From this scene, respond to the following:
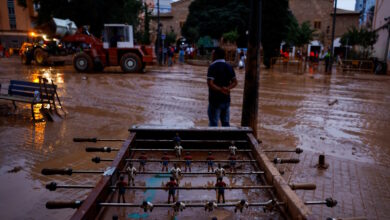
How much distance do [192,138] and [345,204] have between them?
2.23m

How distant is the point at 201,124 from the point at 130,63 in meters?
12.0

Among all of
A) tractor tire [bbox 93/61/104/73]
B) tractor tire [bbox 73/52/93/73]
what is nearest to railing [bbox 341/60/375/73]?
tractor tire [bbox 93/61/104/73]

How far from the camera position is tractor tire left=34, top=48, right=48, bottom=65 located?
2258cm

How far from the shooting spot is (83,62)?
1889 centimetres

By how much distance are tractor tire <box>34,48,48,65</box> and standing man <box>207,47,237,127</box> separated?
799 inches

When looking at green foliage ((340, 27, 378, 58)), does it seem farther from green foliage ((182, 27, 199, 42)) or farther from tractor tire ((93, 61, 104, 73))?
tractor tire ((93, 61, 104, 73))

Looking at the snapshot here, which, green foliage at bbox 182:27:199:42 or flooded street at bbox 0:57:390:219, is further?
green foliage at bbox 182:27:199:42

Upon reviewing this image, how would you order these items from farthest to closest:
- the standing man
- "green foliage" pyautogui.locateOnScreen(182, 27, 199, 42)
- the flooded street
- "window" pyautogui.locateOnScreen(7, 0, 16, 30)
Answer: "window" pyautogui.locateOnScreen(7, 0, 16, 30) → "green foliage" pyautogui.locateOnScreen(182, 27, 199, 42) → the standing man → the flooded street

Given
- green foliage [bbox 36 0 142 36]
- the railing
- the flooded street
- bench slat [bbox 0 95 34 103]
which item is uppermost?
green foliage [bbox 36 0 142 36]

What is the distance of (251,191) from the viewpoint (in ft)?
9.23

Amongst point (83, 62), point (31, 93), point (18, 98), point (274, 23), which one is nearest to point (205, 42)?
point (274, 23)

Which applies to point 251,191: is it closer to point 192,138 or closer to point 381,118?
point 192,138

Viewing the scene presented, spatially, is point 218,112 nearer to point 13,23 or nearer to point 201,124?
point 201,124

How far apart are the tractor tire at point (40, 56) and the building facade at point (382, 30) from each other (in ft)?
80.2
